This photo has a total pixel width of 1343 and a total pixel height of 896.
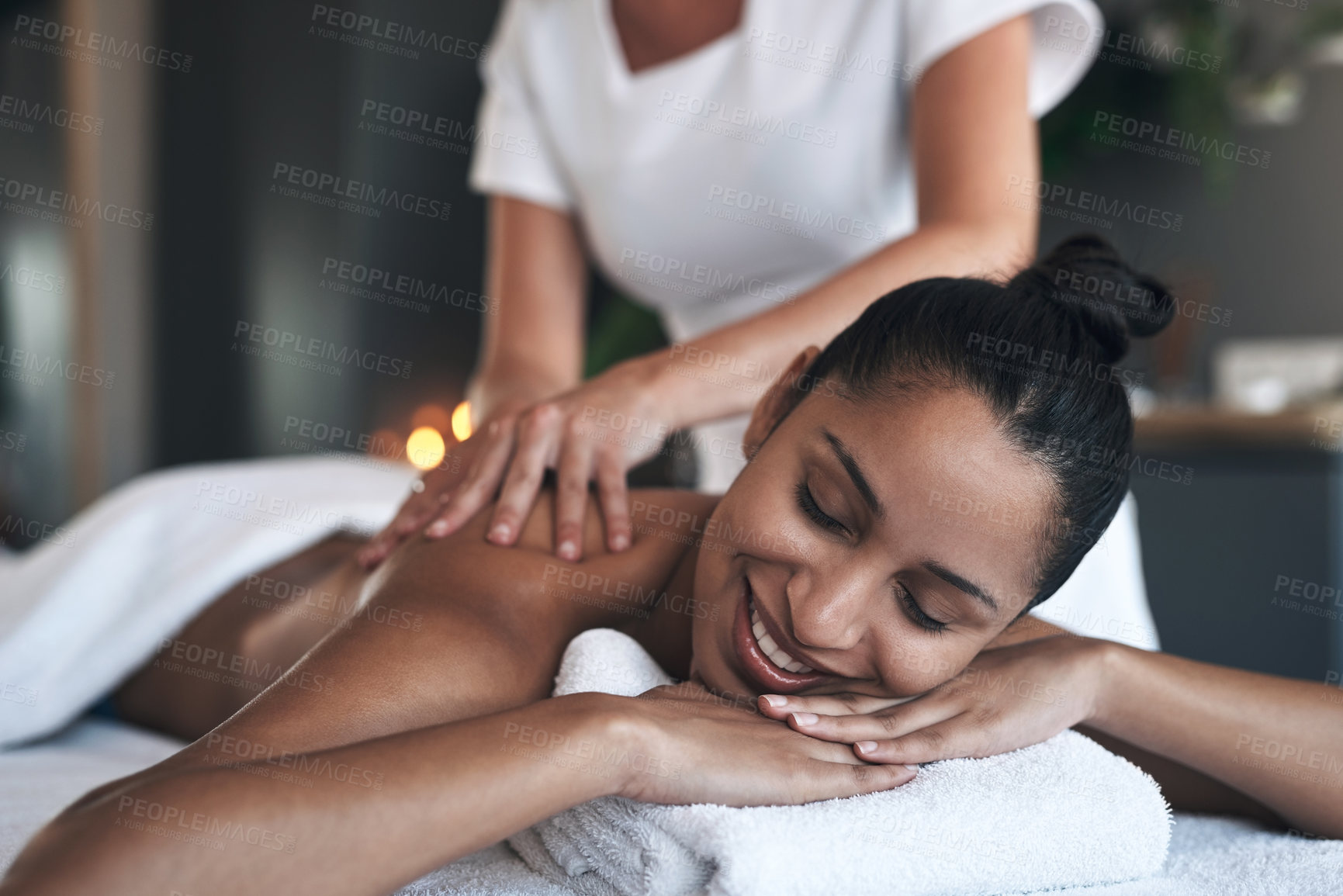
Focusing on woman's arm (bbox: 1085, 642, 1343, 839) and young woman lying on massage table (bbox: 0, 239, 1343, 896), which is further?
woman's arm (bbox: 1085, 642, 1343, 839)

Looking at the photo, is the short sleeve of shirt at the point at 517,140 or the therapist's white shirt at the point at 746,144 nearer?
the therapist's white shirt at the point at 746,144

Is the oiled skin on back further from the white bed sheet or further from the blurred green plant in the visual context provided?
the blurred green plant

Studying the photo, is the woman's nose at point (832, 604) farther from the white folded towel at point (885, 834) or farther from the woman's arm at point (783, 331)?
the woman's arm at point (783, 331)

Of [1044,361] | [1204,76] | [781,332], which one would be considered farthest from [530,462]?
[1204,76]

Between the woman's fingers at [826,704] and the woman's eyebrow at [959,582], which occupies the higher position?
the woman's eyebrow at [959,582]

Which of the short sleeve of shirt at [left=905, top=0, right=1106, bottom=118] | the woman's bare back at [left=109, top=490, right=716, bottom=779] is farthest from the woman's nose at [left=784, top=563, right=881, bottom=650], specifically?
the short sleeve of shirt at [left=905, top=0, right=1106, bottom=118]

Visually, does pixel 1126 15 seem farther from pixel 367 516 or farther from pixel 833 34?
pixel 367 516

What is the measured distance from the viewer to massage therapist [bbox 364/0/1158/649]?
1175 mm

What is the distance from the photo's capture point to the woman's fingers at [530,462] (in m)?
1.13

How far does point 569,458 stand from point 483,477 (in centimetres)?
10

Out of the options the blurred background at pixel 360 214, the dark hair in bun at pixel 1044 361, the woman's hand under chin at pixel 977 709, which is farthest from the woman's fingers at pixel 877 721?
the blurred background at pixel 360 214

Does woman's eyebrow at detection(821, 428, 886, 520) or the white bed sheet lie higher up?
woman's eyebrow at detection(821, 428, 886, 520)

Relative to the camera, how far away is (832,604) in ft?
2.79

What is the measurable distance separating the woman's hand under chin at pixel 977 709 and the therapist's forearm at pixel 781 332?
37 cm
